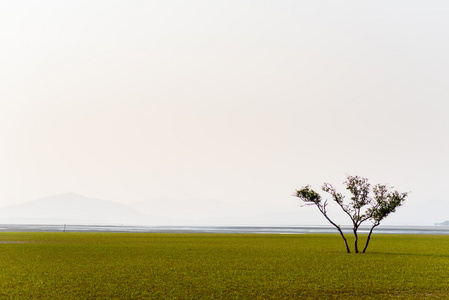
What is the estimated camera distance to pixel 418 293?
73.5 feet

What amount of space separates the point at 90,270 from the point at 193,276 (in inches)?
269

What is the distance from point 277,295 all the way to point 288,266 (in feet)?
39.4

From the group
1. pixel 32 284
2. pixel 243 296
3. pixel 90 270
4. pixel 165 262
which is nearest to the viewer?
pixel 243 296

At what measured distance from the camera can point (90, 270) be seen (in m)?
30.6

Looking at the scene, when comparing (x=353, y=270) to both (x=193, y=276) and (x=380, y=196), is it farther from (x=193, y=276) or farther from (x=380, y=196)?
(x=380, y=196)

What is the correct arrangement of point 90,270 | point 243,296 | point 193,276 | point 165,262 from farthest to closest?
point 165,262 < point 90,270 < point 193,276 < point 243,296

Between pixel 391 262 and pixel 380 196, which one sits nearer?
pixel 391 262

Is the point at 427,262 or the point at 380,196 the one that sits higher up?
the point at 380,196

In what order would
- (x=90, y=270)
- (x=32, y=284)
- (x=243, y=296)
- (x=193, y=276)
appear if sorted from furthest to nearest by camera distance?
(x=90, y=270) → (x=193, y=276) → (x=32, y=284) → (x=243, y=296)

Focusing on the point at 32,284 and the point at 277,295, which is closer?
the point at 277,295

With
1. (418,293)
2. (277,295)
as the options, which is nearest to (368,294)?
(418,293)

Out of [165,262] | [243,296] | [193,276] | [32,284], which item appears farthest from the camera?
[165,262]

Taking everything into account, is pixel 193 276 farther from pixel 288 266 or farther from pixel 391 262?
pixel 391 262

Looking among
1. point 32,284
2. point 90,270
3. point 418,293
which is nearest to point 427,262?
point 418,293
